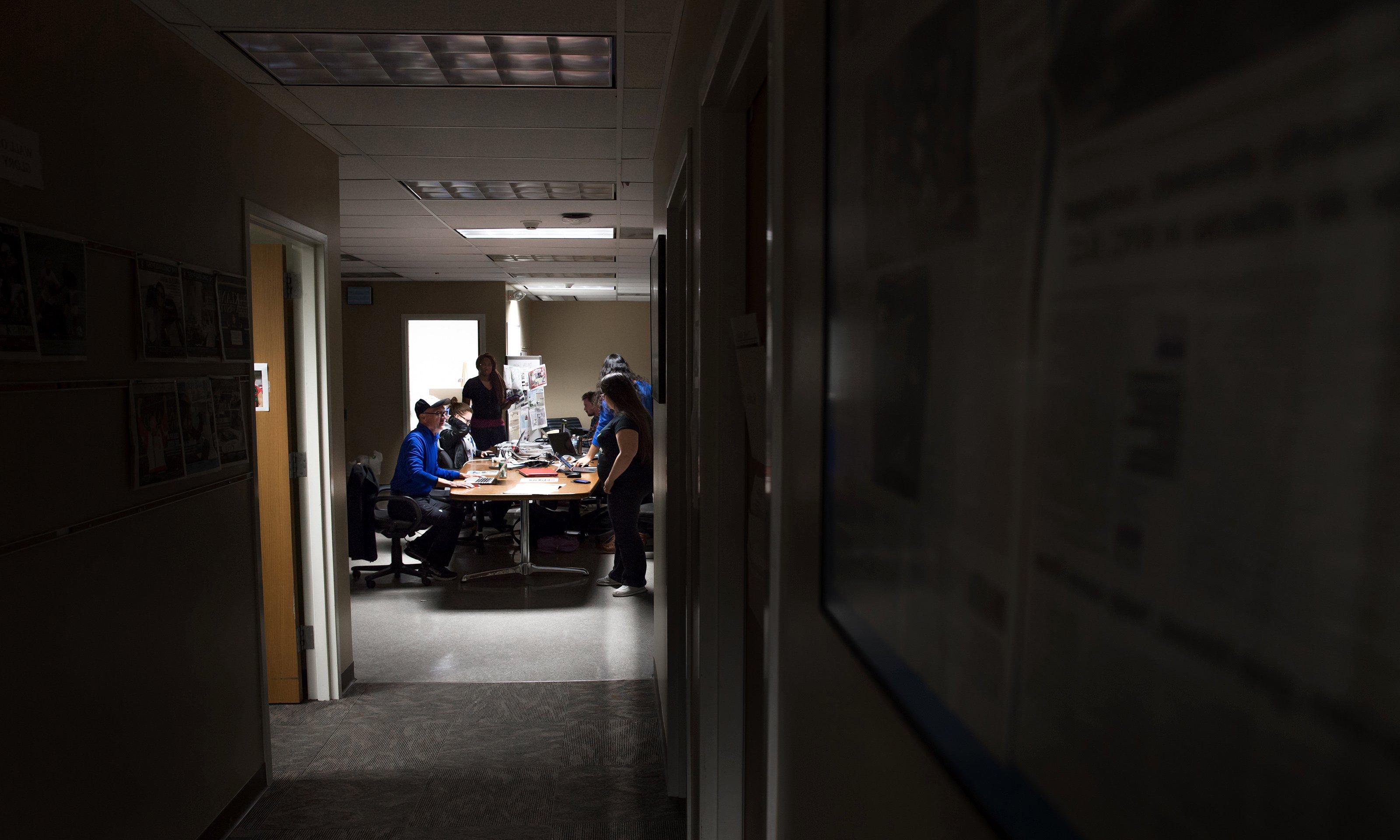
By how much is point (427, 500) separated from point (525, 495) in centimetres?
83

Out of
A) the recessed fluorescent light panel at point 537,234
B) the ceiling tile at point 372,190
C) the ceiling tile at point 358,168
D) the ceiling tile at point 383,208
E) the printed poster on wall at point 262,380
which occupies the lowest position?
the printed poster on wall at point 262,380

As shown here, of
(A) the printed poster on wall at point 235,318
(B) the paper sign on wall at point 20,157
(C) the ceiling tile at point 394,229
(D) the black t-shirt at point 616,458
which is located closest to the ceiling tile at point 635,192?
(C) the ceiling tile at point 394,229

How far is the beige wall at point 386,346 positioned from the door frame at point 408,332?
2 cm

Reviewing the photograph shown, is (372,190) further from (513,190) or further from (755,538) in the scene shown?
(755,538)

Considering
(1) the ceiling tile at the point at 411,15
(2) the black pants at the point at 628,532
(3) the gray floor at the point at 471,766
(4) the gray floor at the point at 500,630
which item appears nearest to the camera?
(1) the ceiling tile at the point at 411,15

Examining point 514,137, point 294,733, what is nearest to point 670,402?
point 514,137

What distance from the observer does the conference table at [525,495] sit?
18.0ft

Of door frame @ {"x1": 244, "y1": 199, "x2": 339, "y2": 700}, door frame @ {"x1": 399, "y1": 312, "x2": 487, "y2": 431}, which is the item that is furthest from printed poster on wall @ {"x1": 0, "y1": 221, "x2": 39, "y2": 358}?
door frame @ {"x1": 399, "y1": 312, "x2": 487, "y2": 431}

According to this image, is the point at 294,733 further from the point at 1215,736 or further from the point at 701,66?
the point at 1215,736

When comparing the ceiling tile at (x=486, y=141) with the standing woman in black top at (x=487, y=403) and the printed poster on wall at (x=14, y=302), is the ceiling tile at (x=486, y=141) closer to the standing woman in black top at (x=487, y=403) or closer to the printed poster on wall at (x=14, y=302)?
the printed poster on wall at (x=14, y=302)

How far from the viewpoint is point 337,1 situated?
238 centimetres

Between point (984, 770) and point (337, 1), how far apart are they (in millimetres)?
2717

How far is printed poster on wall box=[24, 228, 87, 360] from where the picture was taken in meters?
1.84

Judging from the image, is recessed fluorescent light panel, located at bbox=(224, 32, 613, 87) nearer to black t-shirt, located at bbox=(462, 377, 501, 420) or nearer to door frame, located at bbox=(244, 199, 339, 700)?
door frame, located at bbox=(244, 199, 339, 700)
